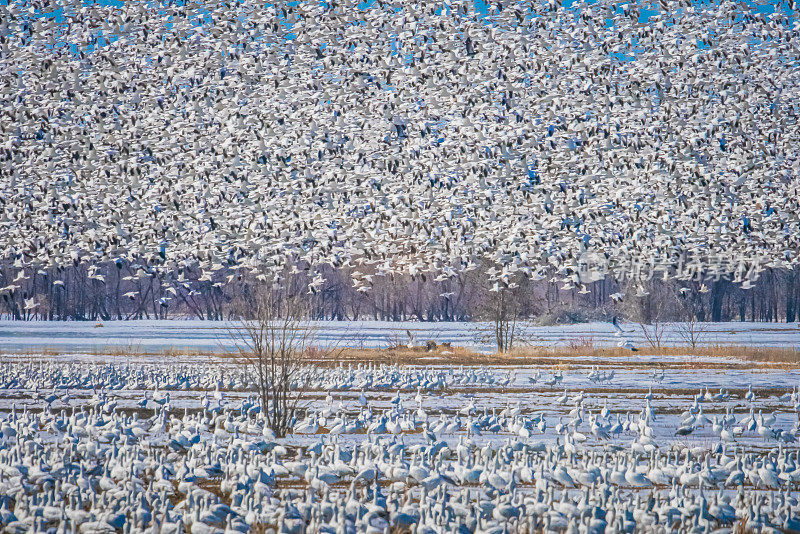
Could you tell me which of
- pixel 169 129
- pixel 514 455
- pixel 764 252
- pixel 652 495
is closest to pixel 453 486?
pixel 514 455

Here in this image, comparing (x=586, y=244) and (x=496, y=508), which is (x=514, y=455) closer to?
(x=496, y=508)

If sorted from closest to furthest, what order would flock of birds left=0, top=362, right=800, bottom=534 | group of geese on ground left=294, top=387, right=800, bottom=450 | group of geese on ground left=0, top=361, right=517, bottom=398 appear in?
flock of birds left=0, top=362, right=800, bottom=534 < group of geese on ground left=294, top=387, right=800, bottom=450 < group of geese on ground left=0, top=361, right=517, bottom=398

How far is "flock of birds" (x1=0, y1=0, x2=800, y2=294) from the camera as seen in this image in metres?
45.4

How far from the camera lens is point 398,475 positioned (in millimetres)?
12250

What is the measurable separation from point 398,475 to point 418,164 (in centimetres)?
5339

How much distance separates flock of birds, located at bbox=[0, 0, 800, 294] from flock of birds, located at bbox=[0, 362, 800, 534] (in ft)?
67.9

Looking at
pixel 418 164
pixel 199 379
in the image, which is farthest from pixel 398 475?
pixel 418 164

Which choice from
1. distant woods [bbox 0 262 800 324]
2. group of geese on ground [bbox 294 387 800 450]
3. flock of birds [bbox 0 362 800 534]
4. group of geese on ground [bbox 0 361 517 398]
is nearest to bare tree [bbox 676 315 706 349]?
distant woods [bbox 0 262 800 324]

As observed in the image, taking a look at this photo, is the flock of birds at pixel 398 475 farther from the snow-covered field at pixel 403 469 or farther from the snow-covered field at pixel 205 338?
the snow-covered field at pixel 205 338

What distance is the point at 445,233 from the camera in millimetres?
48438

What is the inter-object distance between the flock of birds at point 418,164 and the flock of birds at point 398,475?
20.7 meters

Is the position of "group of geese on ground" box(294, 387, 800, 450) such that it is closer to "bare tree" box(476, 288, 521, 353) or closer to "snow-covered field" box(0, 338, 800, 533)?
"snow-covered field" box(0, 338, 800, 533)

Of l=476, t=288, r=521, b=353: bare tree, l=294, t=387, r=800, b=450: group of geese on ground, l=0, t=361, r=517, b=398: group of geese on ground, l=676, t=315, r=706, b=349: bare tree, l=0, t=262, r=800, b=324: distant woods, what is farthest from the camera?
l=0, t=262, r=800, b=324: distant woods

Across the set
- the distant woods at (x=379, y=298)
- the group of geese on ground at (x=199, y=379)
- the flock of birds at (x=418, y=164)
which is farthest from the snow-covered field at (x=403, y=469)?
the distant woods at (x=379, y=298)
